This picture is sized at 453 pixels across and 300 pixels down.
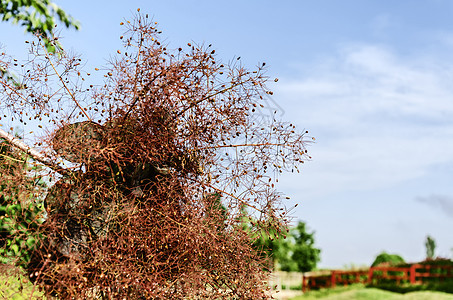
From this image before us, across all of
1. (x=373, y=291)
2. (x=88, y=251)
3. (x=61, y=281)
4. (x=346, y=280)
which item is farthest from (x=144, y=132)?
(x=346, y=280)

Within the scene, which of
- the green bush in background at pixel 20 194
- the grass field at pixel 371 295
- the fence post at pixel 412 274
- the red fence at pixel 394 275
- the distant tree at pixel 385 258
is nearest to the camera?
the green bush in background at pixel 20 194

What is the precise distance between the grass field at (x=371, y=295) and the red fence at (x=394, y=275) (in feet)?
3.40

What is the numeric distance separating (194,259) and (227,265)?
294 mm

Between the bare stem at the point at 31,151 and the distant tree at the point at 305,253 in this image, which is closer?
the bare stem at the point at 31,151

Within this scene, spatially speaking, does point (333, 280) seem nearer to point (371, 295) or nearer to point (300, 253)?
point (371, 295)

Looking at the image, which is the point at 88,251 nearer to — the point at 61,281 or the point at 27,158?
the point at 61,281

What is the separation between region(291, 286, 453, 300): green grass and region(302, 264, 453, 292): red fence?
785mm

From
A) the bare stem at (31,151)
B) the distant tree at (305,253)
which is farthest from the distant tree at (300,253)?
the bare stem at (31,151)

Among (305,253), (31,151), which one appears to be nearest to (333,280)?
(305,253)

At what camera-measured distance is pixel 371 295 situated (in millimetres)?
12352

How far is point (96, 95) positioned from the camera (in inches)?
131

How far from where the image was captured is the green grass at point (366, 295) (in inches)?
438

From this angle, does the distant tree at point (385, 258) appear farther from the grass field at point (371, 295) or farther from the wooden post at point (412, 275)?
the grass field at point (371, 295)

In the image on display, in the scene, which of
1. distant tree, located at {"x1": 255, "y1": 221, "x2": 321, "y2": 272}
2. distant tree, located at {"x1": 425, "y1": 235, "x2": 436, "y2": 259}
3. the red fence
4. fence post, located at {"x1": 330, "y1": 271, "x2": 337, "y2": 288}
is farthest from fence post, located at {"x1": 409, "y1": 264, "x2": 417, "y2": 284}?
distant tree, located at {"x1": 255, "y1": 221, "x2": 321, "y2": 272}
